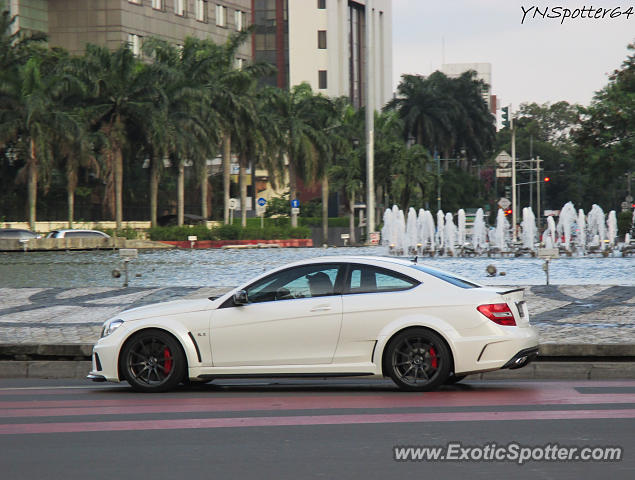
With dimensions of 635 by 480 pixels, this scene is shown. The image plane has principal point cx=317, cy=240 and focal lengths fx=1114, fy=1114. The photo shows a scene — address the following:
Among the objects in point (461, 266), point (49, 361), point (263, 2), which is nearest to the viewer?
point (49, 361)

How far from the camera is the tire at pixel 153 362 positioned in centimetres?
1108

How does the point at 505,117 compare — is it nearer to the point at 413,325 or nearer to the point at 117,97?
the point at 117,97

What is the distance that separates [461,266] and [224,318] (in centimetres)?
2156

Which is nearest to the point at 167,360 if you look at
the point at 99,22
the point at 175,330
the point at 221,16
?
the point at 175,330

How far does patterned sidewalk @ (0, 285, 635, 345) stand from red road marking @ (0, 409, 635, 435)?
4.89 m

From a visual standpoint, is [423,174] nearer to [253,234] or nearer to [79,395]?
[253,234]

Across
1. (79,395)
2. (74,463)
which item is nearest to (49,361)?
(79,395)

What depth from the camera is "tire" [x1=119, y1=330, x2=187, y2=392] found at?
11078 mm

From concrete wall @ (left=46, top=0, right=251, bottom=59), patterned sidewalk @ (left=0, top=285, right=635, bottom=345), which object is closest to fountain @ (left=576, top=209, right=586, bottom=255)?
patterned sidewalk @ (left=0, top=285, right=635, bottom=345)

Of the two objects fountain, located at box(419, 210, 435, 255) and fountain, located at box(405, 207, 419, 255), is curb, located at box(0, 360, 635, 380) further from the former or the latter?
fountain, located at box(419, 210, 435, 255)

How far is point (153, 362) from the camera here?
1118cm

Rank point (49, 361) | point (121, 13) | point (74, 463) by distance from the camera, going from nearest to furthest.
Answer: point (74, 463), point (49, 361), point (121, 13)

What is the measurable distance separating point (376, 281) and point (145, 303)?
32.3 feet

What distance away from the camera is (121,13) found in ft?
280
